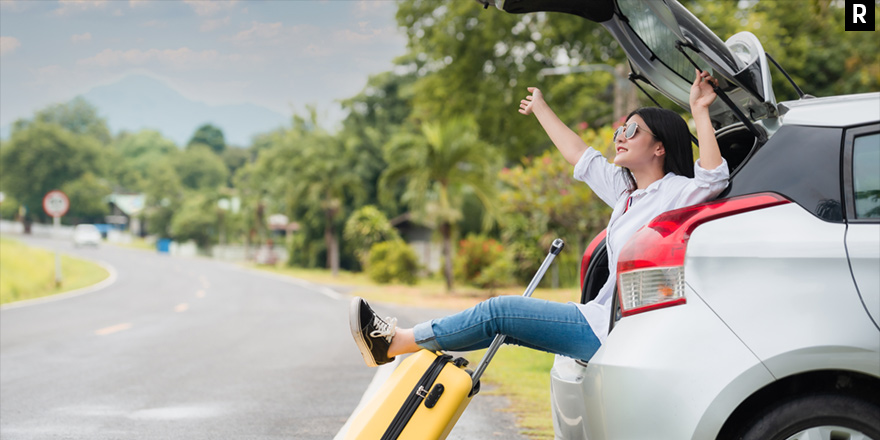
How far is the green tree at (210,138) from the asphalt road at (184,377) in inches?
4933

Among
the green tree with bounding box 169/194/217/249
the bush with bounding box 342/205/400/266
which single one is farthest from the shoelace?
the green tree with bounding box 169/194/217/249

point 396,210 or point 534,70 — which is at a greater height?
point 534,70

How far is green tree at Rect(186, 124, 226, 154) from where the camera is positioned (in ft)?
449

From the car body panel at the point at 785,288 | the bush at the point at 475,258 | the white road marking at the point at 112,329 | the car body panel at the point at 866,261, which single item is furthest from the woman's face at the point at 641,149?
the bush at the point at 475,258

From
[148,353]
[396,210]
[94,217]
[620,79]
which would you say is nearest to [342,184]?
[396,210]

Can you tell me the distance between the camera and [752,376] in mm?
2568

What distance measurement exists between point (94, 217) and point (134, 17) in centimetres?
10681

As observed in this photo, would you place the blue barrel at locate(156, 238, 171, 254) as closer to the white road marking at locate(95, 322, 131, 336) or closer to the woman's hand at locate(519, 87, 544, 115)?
the white road marking at locate(95, 322, 131, 336)

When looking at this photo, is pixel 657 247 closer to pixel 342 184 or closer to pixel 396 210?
pixel 342 184

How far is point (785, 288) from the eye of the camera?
2611 millimetres

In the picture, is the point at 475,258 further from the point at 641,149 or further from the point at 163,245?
the point at 163,245

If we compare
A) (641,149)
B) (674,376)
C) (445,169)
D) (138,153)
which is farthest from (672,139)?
(138,153)

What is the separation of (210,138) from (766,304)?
141402 millimetres

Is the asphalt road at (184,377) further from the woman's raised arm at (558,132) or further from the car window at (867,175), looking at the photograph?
the car window at (867,175)
